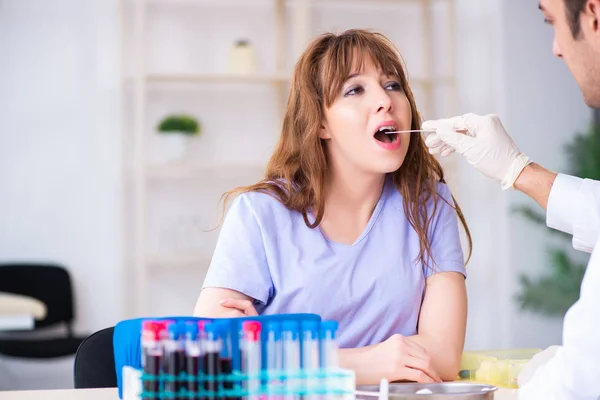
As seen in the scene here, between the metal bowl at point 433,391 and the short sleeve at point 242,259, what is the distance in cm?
55

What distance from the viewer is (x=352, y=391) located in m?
1.02

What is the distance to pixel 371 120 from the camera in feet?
5.95

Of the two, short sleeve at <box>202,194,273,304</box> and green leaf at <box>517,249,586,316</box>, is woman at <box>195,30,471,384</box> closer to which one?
short sleeve at <box>202,194,273,304</box>

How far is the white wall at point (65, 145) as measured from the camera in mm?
4430

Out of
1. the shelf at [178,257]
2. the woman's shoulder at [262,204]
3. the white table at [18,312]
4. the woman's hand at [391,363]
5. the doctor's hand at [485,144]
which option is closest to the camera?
the woman's hand at [391,363]

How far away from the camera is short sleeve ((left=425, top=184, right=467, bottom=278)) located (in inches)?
70.9

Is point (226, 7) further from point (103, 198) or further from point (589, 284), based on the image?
point (589, 284)

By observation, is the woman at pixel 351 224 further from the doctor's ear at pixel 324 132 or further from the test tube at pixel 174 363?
the test tube at pixel 174 363

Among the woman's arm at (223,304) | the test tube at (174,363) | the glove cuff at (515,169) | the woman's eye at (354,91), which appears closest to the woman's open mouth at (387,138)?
the woman's eye at (354,91)

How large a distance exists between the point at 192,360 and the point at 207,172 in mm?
3617

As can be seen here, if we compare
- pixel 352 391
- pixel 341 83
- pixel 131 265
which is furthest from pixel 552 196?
pixel 131 265

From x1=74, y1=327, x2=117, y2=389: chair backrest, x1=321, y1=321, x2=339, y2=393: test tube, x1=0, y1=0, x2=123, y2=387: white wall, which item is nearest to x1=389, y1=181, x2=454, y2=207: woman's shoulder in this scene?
x1=74, y1=327, x2=117, y2=389: chair backrest

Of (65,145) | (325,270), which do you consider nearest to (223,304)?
(325,270)

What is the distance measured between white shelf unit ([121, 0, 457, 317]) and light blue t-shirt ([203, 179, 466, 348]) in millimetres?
2531
